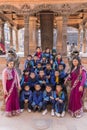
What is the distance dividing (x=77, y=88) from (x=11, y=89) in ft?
4.41

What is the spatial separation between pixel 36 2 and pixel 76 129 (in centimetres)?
669

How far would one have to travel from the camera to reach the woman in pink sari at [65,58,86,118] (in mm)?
5070

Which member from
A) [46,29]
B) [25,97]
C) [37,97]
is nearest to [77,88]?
[37,97]

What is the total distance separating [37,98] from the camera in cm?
523

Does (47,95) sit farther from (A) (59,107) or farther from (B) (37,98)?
(A) (59,107)

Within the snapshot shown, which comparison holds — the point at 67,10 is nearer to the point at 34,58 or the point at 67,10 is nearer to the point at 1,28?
the point at 34,58

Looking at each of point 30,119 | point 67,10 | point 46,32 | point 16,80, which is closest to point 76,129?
point 30,119

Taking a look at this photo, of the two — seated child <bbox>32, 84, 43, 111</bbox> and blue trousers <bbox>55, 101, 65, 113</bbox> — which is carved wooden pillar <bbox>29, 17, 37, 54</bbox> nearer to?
seated child <bbox>32, 84, 43, 111</bbox>

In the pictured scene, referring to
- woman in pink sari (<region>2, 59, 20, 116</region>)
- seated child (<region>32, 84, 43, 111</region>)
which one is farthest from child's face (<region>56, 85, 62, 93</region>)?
woman in pink sari (<region>2, 59, 20, 116</region>)

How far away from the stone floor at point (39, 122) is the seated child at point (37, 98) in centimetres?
14

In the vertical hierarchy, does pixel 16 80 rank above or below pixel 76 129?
above

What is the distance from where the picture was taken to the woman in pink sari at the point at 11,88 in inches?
197

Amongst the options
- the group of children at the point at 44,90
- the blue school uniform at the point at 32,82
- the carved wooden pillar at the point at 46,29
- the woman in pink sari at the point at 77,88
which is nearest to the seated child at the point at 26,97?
the group of children at the point at 44,90

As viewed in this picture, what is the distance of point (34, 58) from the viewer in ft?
21.8
